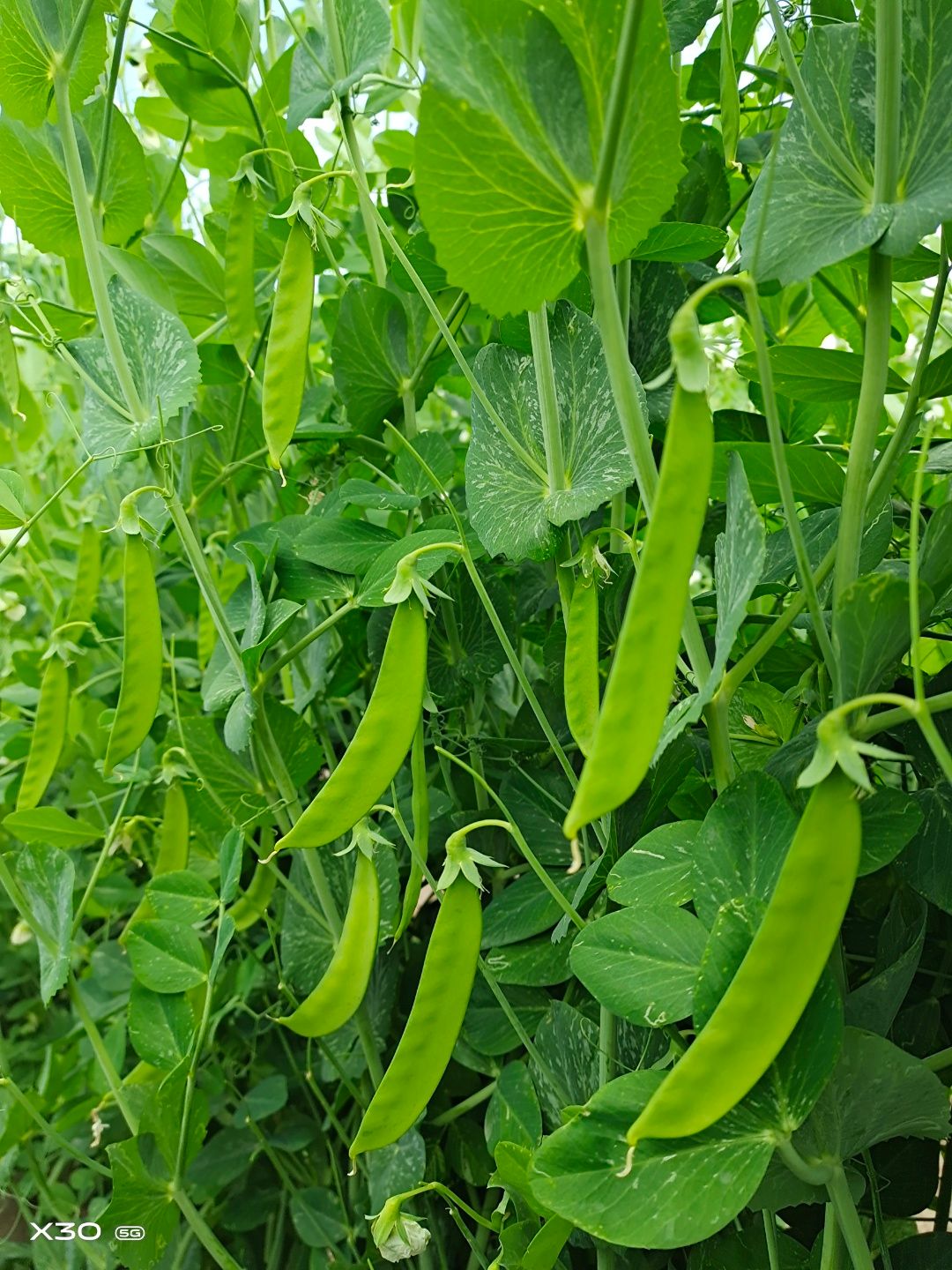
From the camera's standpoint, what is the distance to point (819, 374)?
1.40 ft

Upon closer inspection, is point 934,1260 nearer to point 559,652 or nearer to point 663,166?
point 559,652

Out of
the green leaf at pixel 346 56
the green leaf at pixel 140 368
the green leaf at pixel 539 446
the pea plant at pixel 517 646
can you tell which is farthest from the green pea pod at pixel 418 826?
the green leaf at pixel 346 56

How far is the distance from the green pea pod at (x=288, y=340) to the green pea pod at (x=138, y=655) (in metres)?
0.09

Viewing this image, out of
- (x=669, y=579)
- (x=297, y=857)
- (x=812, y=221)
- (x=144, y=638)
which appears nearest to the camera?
(x=669, y=579)

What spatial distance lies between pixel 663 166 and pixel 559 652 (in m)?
0.27

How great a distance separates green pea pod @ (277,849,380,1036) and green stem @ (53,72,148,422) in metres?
0.28

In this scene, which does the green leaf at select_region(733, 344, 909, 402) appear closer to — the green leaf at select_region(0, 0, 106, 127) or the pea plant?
the pea plant

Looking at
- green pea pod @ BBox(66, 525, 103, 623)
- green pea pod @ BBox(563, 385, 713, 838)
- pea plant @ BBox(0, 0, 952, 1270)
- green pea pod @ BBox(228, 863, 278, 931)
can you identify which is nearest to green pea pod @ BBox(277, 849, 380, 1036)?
pea plant @ BBox(0, 0, 952, 1270)

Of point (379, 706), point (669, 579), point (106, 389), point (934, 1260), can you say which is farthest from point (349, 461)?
point (934, 1260)

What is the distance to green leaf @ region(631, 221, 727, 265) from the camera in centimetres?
43

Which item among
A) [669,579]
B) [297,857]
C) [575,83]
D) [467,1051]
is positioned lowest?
[467,1051]

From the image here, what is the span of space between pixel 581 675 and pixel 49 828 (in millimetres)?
437

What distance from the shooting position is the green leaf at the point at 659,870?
368 mm

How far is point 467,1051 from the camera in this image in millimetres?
580
